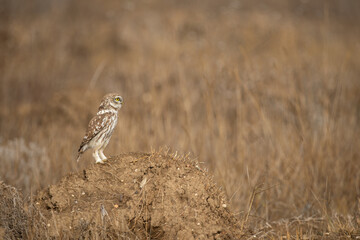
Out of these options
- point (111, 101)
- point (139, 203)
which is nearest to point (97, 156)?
point (111, 101)

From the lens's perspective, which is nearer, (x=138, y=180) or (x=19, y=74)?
(x=138, y=180)

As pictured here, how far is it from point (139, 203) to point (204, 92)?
9.87 ft

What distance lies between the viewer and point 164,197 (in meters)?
3.01

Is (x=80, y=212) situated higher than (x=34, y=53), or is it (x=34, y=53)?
(x=34, y=53)

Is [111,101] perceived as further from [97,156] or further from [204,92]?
[204,92]

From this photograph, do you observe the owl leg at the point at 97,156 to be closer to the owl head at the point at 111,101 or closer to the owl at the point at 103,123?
the owl at the point at 103,123

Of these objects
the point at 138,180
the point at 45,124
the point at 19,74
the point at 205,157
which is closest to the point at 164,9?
the point at 19,74

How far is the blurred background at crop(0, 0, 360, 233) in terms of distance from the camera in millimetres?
4996

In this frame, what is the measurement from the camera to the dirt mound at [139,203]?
2861mm

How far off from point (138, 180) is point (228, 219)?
82cm

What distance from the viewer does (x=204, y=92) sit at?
18.7ft

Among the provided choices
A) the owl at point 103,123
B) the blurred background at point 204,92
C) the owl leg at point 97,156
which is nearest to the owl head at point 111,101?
the owl at point 103,123

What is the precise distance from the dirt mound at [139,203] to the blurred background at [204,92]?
2.01 feet

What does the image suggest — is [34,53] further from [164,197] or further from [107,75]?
[164,197]
